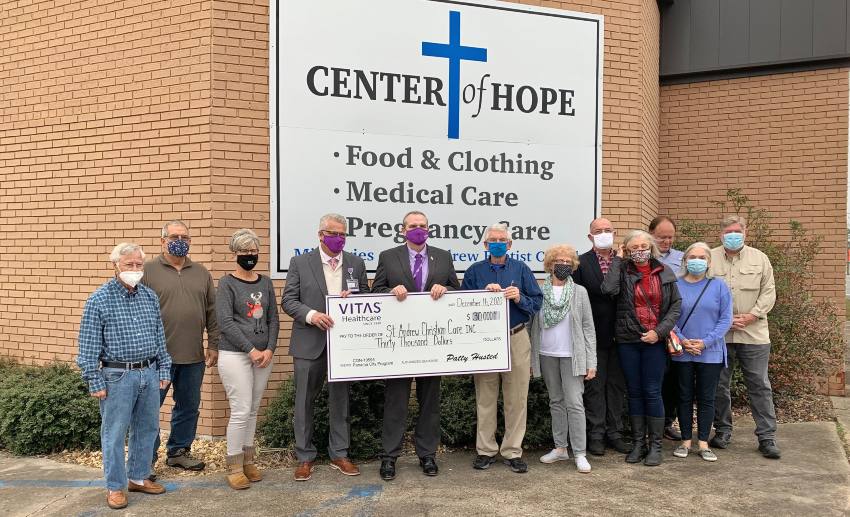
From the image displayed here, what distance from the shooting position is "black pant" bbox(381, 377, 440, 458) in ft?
16.4

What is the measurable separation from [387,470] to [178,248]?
7.37 ft

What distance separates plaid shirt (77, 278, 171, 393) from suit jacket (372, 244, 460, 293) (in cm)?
161

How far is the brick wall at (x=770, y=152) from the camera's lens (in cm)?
795

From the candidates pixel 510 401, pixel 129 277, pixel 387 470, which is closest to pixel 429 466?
pixel 387 470

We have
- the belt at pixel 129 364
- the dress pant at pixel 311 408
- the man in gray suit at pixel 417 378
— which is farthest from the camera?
the man in gray suit at pixel 417 378

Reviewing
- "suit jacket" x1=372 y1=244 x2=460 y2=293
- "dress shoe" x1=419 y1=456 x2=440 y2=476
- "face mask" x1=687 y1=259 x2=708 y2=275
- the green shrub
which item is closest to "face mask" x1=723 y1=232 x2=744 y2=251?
"face mask" x1=687 y1=259 x2=708 y2=275

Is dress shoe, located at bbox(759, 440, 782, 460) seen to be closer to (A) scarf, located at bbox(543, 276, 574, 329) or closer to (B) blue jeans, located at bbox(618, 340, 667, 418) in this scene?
(B) blue jeans, located at bbox(618, 340, 667, 418)

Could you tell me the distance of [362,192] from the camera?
6.16 meters

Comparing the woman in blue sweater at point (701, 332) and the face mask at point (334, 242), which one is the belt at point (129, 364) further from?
the woman in blue sweater at point (701, 332)

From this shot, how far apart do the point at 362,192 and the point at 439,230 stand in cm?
84

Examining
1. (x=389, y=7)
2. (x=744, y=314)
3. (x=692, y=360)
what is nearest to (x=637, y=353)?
(x=692, y=360)

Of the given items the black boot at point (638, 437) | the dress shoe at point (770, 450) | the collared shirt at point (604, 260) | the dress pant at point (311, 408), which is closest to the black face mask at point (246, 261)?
the dress pant at point (311, 408)

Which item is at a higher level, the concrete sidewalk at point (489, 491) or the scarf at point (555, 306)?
the scarf at point (555, 306)

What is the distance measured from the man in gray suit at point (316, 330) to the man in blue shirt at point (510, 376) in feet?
3.30
